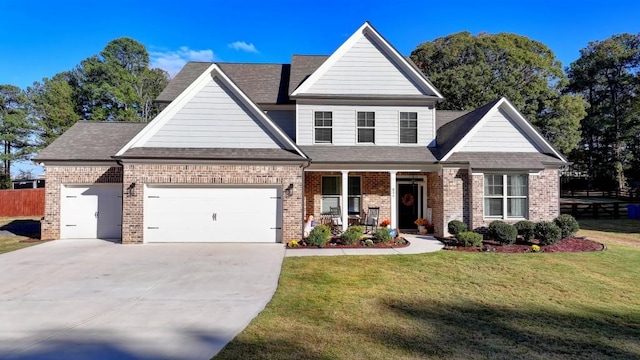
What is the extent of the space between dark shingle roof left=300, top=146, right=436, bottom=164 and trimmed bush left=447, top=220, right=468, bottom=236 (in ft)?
8.26

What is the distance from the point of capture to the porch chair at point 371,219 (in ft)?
47.0

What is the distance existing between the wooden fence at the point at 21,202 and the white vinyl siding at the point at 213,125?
1691 cm

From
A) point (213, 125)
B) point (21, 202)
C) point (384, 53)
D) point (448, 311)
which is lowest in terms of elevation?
point (448, 311)

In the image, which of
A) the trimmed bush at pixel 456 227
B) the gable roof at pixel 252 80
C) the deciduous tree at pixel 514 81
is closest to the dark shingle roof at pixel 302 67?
the gable roof at pixel 252 80

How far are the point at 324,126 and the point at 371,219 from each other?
4.47 meters

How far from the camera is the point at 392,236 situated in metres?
12.6

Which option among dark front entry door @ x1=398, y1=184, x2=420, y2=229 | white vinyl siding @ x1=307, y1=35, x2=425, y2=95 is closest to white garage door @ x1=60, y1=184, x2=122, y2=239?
white vinyl siding @ x1=307, y1=35, x2=425, y2=95

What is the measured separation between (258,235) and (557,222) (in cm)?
1073

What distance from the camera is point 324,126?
1491 cm

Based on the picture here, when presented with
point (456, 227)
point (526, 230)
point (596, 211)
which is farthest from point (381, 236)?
point (596, 211)

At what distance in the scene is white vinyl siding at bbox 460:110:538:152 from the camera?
13.9m

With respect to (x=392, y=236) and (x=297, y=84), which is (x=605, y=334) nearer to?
(x=392, y=236)

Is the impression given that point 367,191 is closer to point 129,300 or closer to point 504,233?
point 504,233

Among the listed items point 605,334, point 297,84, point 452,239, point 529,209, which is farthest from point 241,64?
point 605,334
